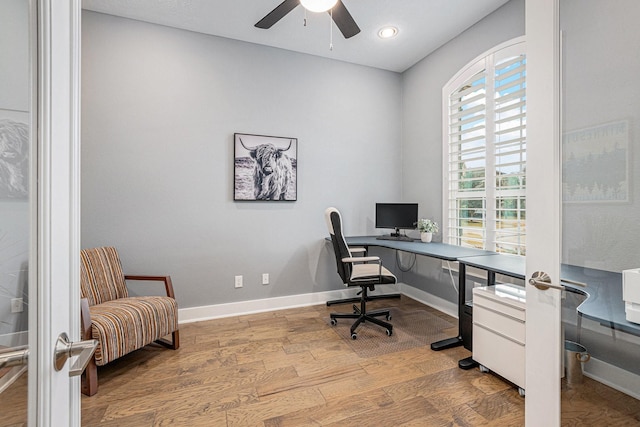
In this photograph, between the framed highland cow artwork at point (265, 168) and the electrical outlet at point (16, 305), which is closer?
the electrical outlet at point (16, 305)

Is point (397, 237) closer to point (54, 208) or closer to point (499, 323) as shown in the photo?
point (499, 323)

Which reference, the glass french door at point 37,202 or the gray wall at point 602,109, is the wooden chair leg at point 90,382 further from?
the gray wall at point 602,109

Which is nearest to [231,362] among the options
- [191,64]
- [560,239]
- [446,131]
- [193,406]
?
[193,406]

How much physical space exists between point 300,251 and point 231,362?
154 centimetres

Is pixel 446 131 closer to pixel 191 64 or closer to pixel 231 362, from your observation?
pixel 191 64

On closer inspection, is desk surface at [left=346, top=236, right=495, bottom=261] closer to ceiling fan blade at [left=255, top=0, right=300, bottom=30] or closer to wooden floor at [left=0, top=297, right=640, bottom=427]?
wooden floor at [left=0, top=297, right=640, bottom=427]

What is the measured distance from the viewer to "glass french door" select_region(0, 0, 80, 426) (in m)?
0.46

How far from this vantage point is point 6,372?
447mm

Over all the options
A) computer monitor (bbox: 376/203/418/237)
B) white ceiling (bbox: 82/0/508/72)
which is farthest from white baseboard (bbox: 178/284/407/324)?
white ceiling (bbox: 82/0/508/72)

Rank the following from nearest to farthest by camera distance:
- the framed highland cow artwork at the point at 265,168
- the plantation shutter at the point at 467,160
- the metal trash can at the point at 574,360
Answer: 1. the metal trash can at the point at 574,360
2. the plantation shutter at the point at 467,160
3. the framed highland cow artwork at the point at 265,168

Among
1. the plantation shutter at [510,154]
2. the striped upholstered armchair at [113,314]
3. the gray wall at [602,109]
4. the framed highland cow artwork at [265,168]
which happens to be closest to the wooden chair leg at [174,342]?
the striped upholstered armchair at [113,314]

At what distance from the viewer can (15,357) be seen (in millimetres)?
473

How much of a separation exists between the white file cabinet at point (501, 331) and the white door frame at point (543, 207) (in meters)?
0.84

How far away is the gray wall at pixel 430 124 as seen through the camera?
3.03 m
